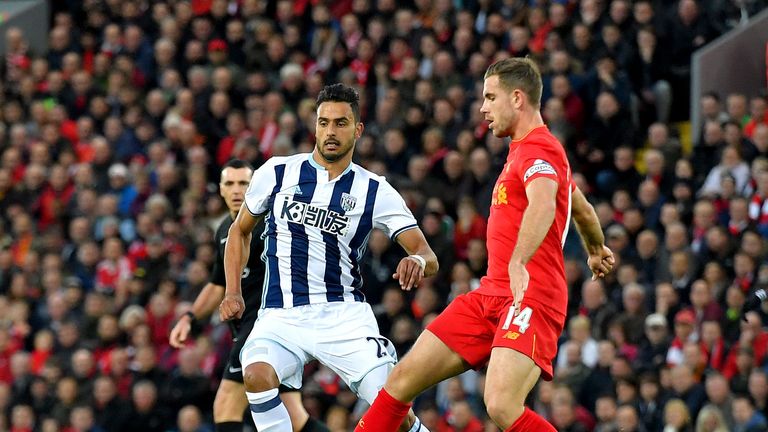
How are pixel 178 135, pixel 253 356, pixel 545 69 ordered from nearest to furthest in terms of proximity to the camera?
pixel 253 356
pixel 545 69
pixel 178 135

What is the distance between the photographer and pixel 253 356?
27.2 ft

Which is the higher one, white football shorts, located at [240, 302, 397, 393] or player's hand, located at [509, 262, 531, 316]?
player's hand, located at [509, 262, 531, 316]

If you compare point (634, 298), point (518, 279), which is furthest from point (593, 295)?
point (518, 279)

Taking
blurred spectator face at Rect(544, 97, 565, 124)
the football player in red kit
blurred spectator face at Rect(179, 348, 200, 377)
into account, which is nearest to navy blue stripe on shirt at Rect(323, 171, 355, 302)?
the football player in red kit

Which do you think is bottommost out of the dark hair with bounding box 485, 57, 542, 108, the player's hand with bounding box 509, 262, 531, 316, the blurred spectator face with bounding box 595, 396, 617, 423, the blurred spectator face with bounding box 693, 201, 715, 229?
the blurred spectator face with bounding box 595, 396, 617, 423

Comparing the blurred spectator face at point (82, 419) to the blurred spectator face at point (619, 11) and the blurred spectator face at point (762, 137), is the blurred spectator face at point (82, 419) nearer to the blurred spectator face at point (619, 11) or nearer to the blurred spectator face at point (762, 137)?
the blurred spectator face at point (619, 11)

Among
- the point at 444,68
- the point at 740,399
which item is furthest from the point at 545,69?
the point at 740,399

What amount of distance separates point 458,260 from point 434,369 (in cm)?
670

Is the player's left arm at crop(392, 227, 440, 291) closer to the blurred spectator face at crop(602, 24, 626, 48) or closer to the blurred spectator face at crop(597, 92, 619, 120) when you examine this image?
the blurred spectator face at crop(597, 92, 619, 120)

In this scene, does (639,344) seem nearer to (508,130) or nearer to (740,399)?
(740,399)

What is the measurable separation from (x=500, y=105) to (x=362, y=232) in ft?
4.24

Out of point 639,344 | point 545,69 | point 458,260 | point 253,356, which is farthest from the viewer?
point 545,69

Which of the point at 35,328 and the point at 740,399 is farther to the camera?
the point at 35,328

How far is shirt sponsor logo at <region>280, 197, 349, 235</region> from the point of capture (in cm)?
845
